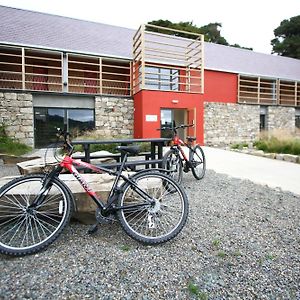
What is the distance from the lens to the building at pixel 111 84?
38.6ft

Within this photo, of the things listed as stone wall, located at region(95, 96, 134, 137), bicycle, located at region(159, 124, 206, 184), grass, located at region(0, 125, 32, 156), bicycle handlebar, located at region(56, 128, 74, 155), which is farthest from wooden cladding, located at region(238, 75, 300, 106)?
bicycle handlebar, located at region(56, 128, 74, 155)

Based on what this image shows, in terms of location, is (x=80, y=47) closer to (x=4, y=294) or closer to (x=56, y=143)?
(x=56, y=143)

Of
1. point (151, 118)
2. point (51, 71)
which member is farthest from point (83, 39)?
point (151, 118)

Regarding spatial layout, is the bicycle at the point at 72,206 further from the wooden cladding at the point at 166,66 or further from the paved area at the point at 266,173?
the wooden cladding at the point at 166,66

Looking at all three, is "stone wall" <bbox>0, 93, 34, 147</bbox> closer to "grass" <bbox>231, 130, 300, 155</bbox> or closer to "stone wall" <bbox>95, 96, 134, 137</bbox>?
"stone wall" <bbox>95, 96, 134, 137</bbox>

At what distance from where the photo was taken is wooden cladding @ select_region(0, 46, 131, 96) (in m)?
12.1

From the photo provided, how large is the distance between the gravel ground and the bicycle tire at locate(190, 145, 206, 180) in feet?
6.22

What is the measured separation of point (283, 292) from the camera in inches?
67.7

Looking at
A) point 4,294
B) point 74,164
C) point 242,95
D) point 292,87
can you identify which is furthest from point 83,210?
point 292,87

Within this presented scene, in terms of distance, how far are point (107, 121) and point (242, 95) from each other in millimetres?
10700

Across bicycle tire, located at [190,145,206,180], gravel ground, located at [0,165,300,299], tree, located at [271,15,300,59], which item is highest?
tree, located at [271,15,300,59]

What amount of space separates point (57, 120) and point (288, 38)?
40.0m

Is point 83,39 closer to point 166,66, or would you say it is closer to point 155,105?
point 166,66

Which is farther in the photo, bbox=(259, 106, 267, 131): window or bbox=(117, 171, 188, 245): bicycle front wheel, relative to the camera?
bbox=(259, 106, 267, 131): window
